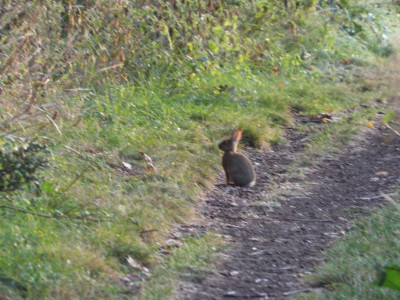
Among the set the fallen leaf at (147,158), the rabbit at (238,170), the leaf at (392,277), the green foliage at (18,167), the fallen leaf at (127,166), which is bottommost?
the rabbit at (238,170)

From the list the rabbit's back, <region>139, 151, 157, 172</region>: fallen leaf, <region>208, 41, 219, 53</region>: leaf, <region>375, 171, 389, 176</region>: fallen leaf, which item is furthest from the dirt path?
<region>208, 41, 219, 53</region>: leaf

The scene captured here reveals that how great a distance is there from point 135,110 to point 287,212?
2416 mm

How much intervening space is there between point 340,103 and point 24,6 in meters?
4.98

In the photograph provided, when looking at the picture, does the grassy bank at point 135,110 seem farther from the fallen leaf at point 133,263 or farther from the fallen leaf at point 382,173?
the fallen leaf at point 382,173

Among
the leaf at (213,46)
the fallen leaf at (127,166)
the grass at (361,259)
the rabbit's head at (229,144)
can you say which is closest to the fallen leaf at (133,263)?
the grass at (361,259)

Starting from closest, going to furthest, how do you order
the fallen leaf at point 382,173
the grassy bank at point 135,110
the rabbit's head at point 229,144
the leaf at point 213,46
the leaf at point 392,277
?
1. the leaf at point 392,277
2. the grassy bank at point 135,110
3. the rabbit's head at point 229,144
4. the fallen leaf at point 382,173
5. the leaf at point 213,46

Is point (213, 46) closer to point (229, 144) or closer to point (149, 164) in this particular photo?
point (229, 144)

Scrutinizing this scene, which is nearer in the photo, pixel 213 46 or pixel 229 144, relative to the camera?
pixel 229 144

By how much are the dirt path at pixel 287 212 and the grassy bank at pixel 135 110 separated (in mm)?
245

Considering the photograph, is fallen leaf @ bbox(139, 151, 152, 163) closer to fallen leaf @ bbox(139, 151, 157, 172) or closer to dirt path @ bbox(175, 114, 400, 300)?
fallen leaf @ bbox(139, 151, 157, 172)

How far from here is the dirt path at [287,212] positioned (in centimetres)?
492

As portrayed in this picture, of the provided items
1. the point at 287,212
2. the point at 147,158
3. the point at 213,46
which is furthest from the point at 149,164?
the point at 213,46

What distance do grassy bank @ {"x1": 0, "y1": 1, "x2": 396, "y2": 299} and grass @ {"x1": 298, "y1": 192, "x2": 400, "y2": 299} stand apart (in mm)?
940

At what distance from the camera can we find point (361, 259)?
192 inches
